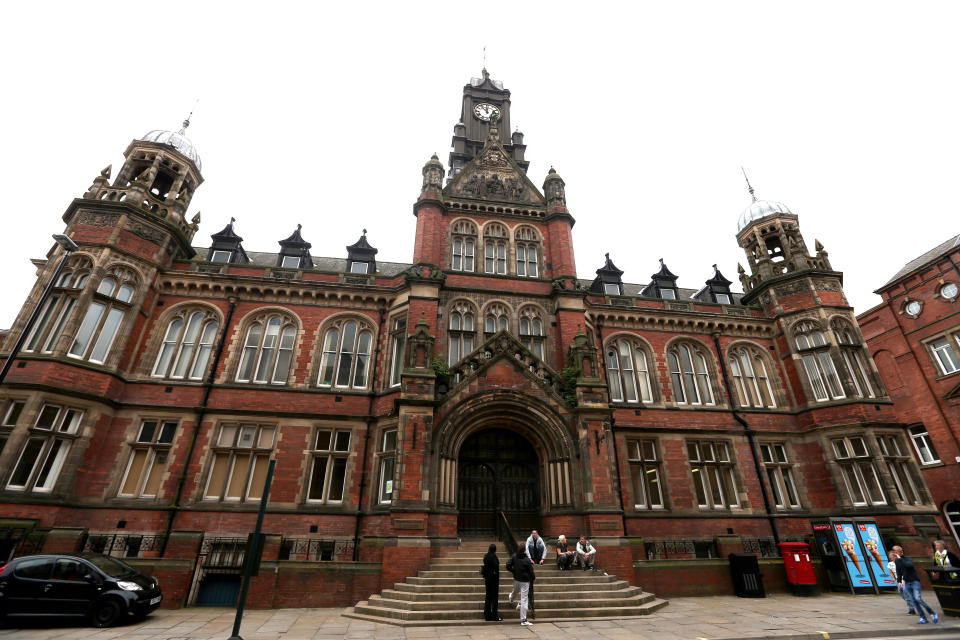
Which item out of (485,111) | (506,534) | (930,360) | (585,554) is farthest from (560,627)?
(485,111)

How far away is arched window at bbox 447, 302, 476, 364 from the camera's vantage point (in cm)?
1931

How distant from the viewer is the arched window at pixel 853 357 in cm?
2045

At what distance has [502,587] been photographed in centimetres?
1310

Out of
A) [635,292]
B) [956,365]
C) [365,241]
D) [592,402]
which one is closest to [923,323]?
[956,365]

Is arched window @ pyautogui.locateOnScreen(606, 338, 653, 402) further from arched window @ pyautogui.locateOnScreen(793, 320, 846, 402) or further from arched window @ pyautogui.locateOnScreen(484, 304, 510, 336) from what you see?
arched window @ pyautogui.locateOnScreen(793, 320, 846, 402)

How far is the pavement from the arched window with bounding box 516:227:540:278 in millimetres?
14873

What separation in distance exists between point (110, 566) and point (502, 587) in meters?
10.9

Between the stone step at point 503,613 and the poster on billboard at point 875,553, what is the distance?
9993 millimetres

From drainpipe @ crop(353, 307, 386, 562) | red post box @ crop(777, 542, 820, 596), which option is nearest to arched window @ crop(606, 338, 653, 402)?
red post box @ crop(777, 542, 820, 596)

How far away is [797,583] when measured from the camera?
50.9ft

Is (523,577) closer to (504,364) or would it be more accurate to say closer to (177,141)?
(504,364)

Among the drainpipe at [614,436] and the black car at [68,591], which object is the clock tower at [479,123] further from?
the black car at [68,591]

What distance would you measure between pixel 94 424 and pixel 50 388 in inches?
73.4

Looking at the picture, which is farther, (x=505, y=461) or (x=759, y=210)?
(x=759, y=210)
